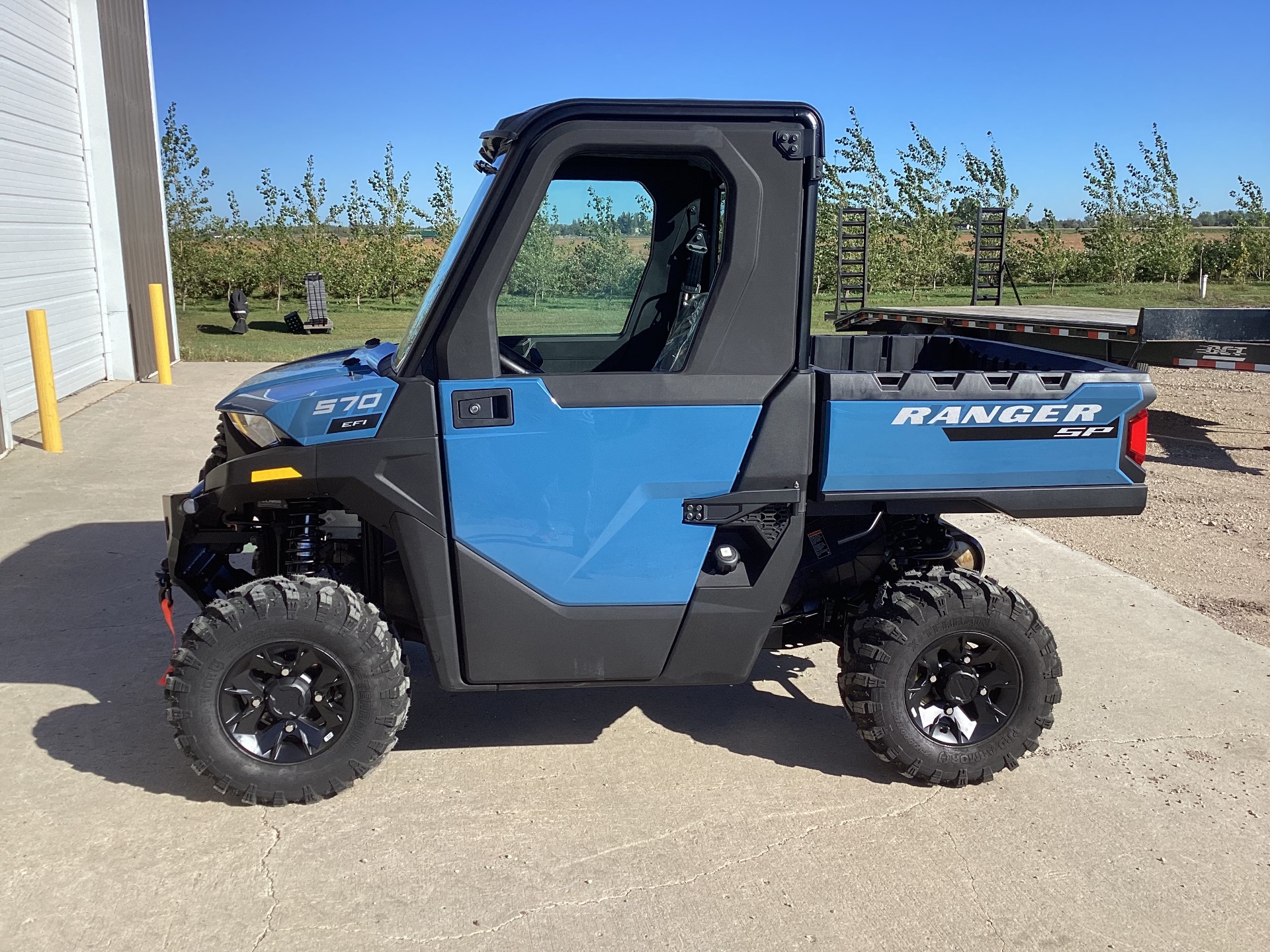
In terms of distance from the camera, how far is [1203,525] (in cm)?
751

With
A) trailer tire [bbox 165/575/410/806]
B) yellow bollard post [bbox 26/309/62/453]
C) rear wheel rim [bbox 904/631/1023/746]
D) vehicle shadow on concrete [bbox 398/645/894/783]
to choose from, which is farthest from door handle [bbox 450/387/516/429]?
yellow bollard post [bbox 26/309/62/453]

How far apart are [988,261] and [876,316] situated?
1092cm

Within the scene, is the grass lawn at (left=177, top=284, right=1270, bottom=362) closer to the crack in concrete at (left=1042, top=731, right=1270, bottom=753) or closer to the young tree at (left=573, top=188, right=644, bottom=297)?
the young tree at (left=573, top=188, right=644, bottom=297)

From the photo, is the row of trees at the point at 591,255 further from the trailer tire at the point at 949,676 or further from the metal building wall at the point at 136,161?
the metal building wall at the point at 136,161

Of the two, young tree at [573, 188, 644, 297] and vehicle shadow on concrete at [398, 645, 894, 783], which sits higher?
young tree at [573, 188, 644, 297]

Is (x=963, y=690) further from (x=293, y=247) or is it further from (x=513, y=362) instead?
(x=293, y=247)

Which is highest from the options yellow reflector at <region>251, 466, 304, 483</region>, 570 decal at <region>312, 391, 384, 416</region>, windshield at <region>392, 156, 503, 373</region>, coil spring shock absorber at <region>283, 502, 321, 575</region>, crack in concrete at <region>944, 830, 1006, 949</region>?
windshield at <region>392, 156, 503, 373</region>

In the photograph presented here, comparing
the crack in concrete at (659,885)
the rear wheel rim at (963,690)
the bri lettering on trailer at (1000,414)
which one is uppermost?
the bri lettering on trailer at (1000,414)

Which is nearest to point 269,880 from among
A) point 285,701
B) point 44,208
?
point 285,701

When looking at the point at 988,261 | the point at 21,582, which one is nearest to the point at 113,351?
the point at 21,582

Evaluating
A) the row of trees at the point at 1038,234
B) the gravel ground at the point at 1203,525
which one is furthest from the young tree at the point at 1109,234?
the gravel ground at the point at 1203,525

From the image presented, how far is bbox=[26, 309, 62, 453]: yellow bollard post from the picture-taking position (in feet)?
29.7

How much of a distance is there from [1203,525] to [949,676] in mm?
4765

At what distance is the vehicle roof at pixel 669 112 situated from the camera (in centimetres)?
329
